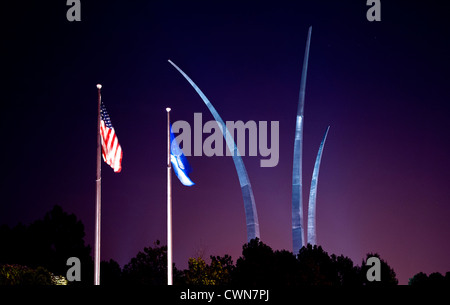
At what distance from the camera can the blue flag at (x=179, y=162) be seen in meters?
27.9

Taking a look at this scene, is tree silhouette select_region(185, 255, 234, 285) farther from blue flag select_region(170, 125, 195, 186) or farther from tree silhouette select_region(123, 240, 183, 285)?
blue flag select_region(170, 125, 195, 186)

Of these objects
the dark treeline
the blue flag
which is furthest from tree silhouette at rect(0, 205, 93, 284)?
the blue flag

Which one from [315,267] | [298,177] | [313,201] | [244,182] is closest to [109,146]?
[315,267]

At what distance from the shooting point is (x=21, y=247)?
200 feet

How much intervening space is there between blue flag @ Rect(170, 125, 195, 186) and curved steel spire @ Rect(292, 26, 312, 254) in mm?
29488

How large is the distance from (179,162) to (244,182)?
1157 inches

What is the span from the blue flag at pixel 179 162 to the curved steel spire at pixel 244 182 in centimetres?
2888

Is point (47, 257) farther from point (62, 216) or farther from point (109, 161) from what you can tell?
point (109, 161)

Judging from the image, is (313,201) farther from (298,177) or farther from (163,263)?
(163,263)

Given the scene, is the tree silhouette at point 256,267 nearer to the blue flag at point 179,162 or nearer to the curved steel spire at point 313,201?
the curved steel spire at point 313,201

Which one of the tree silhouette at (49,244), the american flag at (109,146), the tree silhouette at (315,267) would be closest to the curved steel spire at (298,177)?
the tree silhouette at (315,267)

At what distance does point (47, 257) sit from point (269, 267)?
80.0 feet

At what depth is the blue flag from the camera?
91.6 feet
